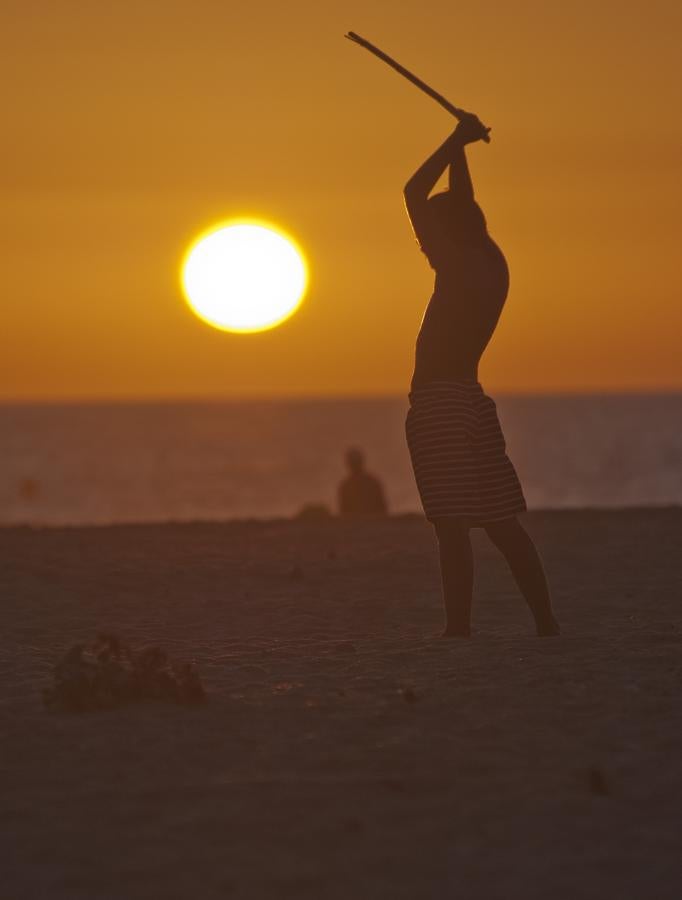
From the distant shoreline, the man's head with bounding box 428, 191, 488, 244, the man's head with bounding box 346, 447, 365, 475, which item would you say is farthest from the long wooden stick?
the man's head with bounding box 346, 447, 365, 475

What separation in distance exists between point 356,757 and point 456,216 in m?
3.13

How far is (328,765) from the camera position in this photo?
5.12 metres

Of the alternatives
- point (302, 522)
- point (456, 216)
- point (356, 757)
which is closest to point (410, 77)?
point (456, 216)

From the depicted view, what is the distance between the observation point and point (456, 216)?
7.30 m

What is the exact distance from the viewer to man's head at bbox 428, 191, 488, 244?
7.26 meters

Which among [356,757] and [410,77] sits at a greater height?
[410,77]

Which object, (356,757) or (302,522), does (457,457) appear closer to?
(356,757)

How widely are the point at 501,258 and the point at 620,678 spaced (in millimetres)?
2314

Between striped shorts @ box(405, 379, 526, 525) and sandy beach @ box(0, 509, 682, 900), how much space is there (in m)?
0.69

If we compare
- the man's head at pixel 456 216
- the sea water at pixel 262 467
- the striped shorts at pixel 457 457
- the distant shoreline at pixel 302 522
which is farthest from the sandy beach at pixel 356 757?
the sea water at pixel 262 467

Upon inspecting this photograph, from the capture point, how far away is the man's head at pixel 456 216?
7258 millimetres

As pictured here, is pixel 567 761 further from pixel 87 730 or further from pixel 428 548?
pixel 428 548

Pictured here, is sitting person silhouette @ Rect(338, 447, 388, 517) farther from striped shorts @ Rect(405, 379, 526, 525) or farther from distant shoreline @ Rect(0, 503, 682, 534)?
striped shorts @ Rect(405, 379, 526, 525)

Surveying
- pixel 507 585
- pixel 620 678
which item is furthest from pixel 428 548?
pixel 620 678
